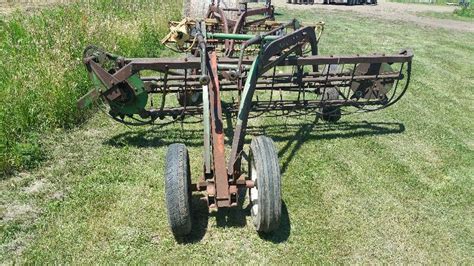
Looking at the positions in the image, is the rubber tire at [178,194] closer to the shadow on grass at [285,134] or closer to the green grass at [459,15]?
the shadow on grass at [285,134]

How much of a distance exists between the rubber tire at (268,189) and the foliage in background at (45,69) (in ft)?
10.1

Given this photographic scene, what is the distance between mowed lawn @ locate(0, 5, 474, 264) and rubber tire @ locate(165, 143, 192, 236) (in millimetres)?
306

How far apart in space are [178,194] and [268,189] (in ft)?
2.68

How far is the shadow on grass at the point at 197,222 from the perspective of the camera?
3.89 m

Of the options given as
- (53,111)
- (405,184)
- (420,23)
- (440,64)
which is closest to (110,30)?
(53,111)

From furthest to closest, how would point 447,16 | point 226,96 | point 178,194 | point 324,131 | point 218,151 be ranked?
point 447,16 → point 226,96 → point 324,131 → point 218,151 → point 178,194

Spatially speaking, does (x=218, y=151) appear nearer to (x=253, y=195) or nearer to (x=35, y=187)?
(x=253, y=195)

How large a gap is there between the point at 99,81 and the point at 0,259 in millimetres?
2517

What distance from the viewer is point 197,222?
413 cm

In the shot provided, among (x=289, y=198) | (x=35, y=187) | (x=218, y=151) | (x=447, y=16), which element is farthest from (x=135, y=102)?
(x=447, y=16)

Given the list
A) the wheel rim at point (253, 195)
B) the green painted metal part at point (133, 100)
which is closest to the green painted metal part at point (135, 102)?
the green painted metal part at point (133, 100)

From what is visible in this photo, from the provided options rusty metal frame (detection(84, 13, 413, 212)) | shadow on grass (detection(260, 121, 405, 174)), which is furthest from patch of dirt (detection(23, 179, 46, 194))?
shadow on grass (detection(260, 121, 405, 174))

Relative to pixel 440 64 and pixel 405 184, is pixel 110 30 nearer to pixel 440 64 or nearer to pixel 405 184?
pixel 405 184

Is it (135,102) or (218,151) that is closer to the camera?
(218,151)
